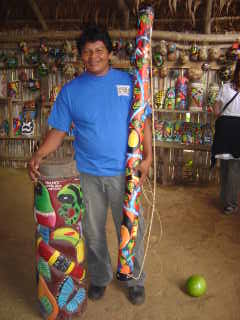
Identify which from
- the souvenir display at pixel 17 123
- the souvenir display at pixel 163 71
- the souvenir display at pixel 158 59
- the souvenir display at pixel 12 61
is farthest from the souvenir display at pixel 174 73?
the souvenir display at pixel 17 123

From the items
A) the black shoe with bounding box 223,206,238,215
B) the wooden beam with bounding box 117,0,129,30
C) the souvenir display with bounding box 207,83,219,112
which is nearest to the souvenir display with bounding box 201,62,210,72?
the souvenir display with bounding box 207,83,219,112

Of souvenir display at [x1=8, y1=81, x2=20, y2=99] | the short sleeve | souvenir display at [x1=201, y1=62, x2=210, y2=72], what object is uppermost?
souvenir display at [x1=201, y1=62, x2=210, y2=72]

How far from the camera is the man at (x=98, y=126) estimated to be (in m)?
1.55

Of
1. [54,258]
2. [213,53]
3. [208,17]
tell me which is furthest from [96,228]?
[208,17]

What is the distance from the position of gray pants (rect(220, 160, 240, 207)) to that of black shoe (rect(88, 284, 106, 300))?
1.88 metres

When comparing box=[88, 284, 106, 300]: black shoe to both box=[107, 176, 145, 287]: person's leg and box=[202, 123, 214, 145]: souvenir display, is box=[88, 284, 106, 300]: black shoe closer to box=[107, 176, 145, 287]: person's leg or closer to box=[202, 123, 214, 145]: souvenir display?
box=[107, 176, 145, 287]: person's leg

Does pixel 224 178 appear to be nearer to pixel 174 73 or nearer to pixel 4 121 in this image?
pixel 174 73

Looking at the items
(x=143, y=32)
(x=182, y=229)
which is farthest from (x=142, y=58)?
(x=182, y=229)

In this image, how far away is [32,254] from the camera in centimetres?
243

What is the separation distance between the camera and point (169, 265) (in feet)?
7.53

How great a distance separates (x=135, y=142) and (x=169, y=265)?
1.20 meters

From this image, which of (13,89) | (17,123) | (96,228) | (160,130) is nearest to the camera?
(96,228)

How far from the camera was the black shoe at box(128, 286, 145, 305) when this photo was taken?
72.6 inches

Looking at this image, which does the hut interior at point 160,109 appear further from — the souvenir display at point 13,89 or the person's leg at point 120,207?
the person's leg at point 120,207
